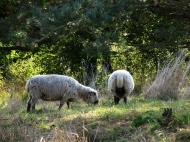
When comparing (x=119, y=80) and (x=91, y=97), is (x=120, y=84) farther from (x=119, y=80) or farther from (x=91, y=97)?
(x=91, y=97)

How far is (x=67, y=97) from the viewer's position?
46.4 ft

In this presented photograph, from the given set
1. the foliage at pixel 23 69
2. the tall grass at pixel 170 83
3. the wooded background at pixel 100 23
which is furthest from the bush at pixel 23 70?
the wooded background at pixel 100 23

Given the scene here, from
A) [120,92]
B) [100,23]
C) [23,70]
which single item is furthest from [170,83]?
[23,70]

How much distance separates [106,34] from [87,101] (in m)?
6.63

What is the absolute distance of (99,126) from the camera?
10562mm

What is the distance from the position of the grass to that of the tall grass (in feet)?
9.14

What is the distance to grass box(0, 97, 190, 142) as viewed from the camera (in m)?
9.52

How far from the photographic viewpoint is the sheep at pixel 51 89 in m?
13.7

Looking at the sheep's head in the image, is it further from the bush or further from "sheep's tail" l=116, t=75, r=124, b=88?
the bush

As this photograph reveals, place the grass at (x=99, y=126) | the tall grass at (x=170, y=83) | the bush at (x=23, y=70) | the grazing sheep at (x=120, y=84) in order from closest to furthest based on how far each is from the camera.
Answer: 1. the grass at (x=99, y=126)
2. the grazing sheep at (x=120, y=84)
3. the tall grass at (x=170, y=83)
4. the bush at (x=23, y=70)

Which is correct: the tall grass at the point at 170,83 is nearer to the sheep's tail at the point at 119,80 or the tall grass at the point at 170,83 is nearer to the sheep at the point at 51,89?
the sheep's tail at the point at 119,80

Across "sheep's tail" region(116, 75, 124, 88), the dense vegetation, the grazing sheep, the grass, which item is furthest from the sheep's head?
the grass

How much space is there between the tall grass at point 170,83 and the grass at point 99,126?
279 centimetres

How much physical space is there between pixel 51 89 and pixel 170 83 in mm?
3509
